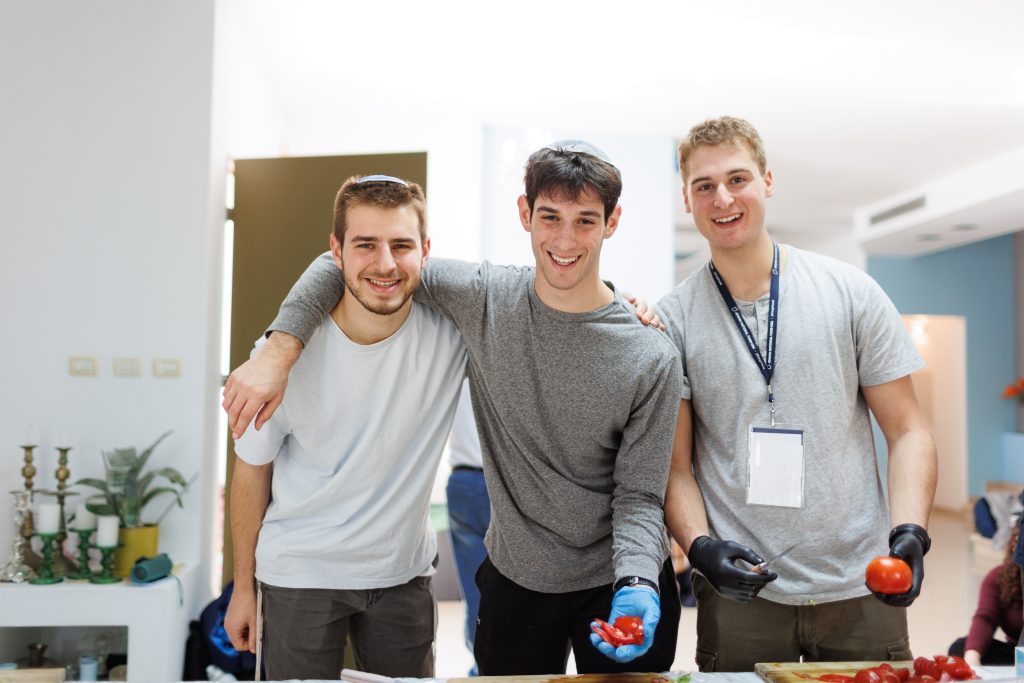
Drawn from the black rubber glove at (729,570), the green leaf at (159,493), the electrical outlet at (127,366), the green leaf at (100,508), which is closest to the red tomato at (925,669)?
the black rubber glove at (729,570)

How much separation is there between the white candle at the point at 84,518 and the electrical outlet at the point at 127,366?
524 mm

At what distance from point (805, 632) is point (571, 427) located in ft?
2.17

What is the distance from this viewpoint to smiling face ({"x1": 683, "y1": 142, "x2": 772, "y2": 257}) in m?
1.73

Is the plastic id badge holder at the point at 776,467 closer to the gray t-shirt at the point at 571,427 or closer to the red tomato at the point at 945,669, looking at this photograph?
the gray t-shirt at the point at 571,427

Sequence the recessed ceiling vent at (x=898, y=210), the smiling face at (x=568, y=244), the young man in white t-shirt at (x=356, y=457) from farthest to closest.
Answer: the recessed ceiling vent at (x=898, y=210)
the young man in white t-shirt at (x=356, y=457)
the smiling face at (x=568, y=244)

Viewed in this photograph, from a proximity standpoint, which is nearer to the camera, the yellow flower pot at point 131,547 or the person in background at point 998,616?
the person in background at point 998,616

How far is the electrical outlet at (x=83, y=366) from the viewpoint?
312 cm

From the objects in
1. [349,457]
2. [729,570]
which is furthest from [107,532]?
[729,570]

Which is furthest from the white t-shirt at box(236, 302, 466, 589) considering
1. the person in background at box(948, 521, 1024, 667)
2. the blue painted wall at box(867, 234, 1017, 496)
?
the blue painted wall at box(867, 234, 1017, 496)

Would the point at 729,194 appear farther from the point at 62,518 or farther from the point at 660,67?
the point at 660,67

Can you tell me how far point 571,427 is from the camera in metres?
1.63

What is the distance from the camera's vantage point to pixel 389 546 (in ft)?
5.74

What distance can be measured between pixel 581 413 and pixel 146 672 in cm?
214

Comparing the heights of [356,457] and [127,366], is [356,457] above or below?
below
